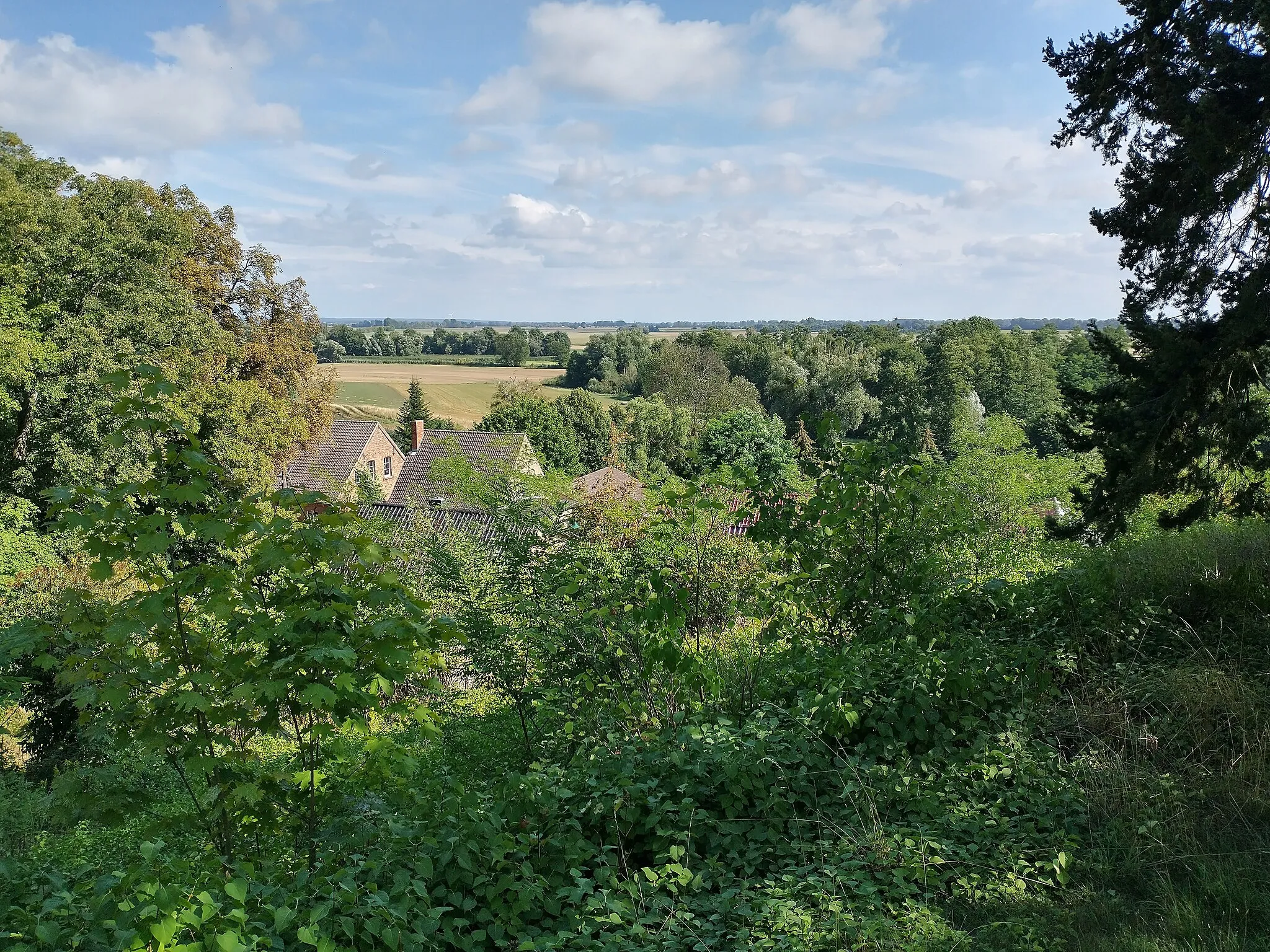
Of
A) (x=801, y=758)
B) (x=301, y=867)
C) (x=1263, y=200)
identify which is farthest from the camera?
(x=1263, y=200)

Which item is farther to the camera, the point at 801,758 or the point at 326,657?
the point at 801,758

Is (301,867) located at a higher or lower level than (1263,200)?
lower

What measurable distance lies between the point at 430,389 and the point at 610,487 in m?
51.8

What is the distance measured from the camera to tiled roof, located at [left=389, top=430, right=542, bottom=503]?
8039 mm

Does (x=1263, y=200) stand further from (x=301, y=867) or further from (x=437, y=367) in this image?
(x=437, y=367)

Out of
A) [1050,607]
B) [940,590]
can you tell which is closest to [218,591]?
[940,590]

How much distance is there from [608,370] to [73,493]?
75816 millimetres

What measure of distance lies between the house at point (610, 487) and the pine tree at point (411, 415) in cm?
2092

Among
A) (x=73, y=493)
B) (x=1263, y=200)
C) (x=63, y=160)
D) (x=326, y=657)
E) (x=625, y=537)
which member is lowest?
(x=625, y=537)

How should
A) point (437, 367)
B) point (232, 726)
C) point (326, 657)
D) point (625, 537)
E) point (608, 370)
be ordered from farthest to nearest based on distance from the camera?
point (437, 367)
point (608, 370)
point (625, 537)
point (232, 726)
point (326, 657)

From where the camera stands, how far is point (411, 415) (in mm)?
51406

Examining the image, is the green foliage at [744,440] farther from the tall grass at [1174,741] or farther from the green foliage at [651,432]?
the tall grass at [1174,741]

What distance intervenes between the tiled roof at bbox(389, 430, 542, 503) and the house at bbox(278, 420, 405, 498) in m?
1.34

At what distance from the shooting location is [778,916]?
9.28 ft
